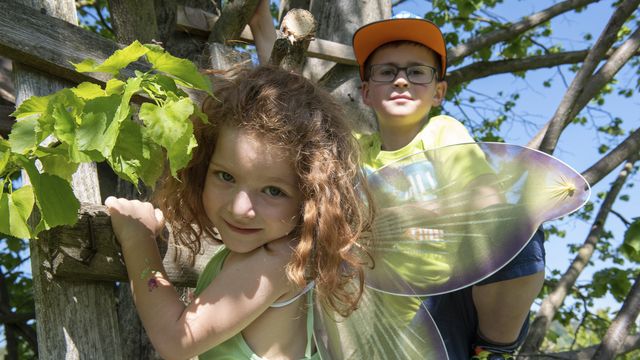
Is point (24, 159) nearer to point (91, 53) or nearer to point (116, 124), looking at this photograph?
point (116, 124)

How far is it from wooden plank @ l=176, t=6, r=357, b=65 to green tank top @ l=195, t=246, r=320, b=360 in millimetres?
1223

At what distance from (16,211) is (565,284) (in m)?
3.24

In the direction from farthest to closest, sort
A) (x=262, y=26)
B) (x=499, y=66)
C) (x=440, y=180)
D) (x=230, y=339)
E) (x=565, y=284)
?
(x=499, y=66) < (x=565, y=284) < (x=262, y=26) < (x=440, y=180) < (x=230, y=339)

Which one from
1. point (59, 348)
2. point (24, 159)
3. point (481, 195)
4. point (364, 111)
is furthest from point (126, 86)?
point (364, 111)

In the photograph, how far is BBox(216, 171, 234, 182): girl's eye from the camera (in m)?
1.56

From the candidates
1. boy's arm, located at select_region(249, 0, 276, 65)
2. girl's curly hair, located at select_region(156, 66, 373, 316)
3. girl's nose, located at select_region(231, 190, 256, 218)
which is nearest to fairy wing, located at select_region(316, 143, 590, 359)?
girl's curly hair, located at select_region(156, 66, 373, 316)

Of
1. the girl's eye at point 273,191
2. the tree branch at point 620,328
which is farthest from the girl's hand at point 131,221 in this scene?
the tree branch at point 620,328

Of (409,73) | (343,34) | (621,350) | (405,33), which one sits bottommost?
(621,350)

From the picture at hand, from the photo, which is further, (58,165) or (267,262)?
(267,262)

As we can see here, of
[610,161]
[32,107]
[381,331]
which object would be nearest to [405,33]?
[381,331]

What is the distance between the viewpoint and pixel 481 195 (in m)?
1.89

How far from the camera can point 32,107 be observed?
4.20 ft

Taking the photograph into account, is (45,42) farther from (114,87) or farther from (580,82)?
(580,82)

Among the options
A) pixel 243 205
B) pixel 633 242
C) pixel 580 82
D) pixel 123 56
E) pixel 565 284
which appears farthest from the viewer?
pixel 565 284
